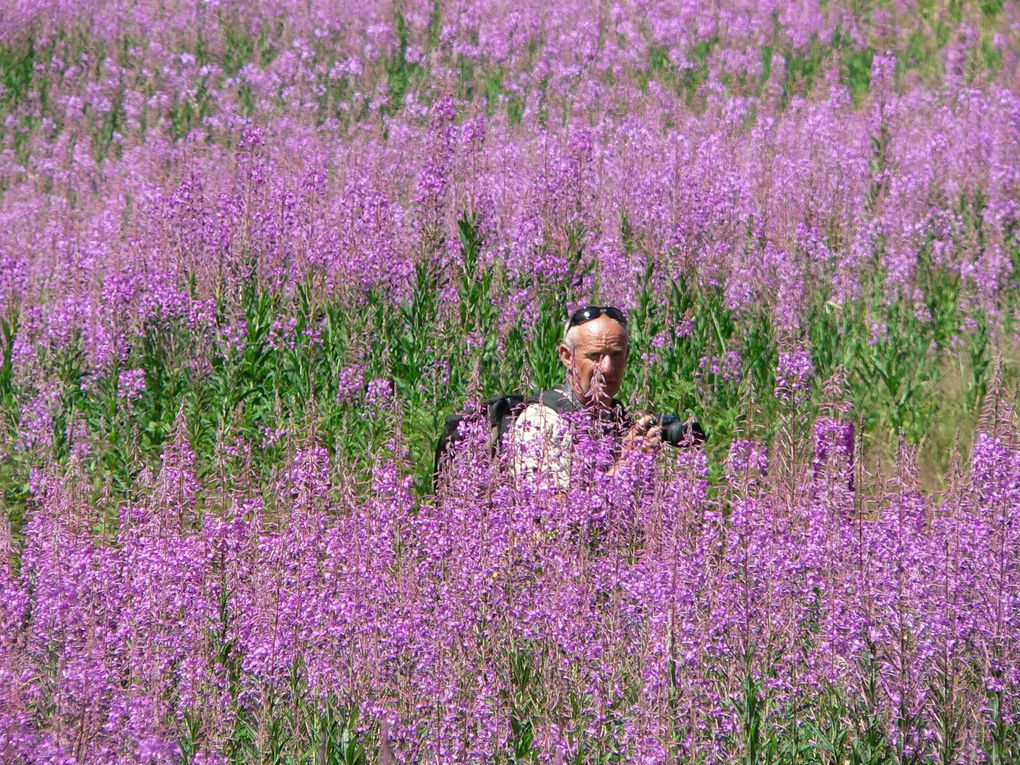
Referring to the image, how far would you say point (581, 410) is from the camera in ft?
18.0

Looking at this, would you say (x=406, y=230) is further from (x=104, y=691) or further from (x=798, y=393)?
(x=104, y=691)

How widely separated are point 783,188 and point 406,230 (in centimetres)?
280

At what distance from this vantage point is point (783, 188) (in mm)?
10625

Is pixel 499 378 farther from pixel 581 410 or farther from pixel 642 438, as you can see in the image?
pixel 581 410

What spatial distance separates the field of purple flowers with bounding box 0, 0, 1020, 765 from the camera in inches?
180

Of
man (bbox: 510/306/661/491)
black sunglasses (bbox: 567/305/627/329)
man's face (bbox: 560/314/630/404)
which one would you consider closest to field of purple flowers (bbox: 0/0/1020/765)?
man (bbox: 510/306/661/491)

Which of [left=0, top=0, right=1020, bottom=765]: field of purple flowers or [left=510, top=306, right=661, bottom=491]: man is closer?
[left=0, top=0, right=1020, bottom=765]: field of purple flowers

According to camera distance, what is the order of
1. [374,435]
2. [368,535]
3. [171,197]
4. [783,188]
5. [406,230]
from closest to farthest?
[368,535] → [374,435] → [171,197] → [406,230] → [783,188]

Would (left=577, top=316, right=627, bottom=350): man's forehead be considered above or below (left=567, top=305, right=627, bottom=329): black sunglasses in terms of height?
below

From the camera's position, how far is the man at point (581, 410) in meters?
5.23

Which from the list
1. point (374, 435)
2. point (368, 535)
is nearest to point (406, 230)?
point (374, 435)

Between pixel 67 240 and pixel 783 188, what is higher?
pixel 783 188

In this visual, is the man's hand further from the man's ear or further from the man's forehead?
the man's ear

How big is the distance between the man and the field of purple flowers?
14cm
